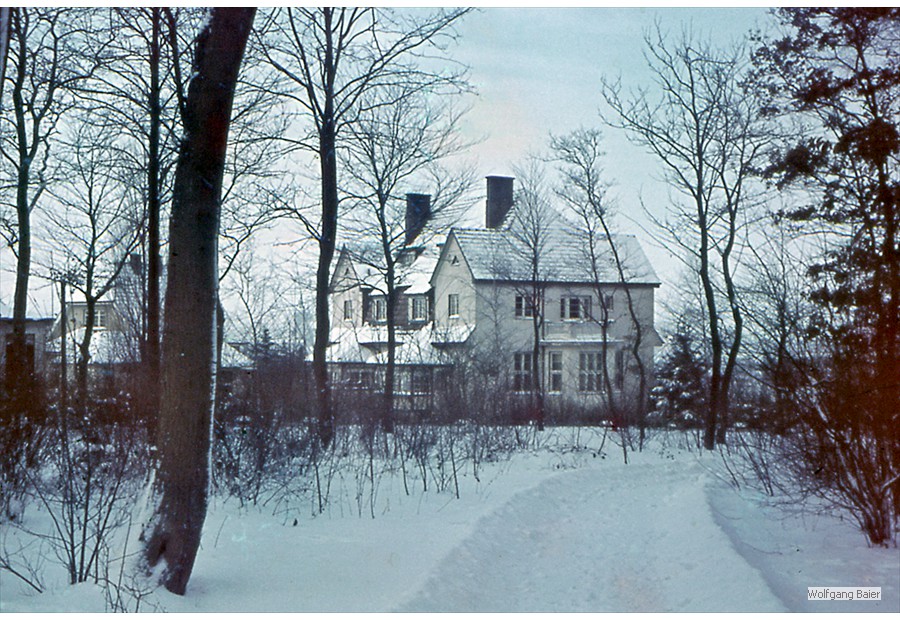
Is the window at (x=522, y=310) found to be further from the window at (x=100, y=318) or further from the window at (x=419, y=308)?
the window at (x=100, y=318)

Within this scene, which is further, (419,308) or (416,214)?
(419,308)

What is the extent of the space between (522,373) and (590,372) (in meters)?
2.46

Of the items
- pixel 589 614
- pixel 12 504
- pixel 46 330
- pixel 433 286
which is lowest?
pixel 589 614

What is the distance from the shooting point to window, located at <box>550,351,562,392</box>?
A: 29.8 m

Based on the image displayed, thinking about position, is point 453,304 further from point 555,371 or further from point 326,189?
point 326,189

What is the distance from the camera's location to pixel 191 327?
6062 millimetres

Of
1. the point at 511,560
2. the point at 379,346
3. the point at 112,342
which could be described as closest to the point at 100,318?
the point at 112,342

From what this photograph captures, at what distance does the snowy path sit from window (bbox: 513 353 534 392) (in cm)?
1121

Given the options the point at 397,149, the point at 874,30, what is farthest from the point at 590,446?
the point at 874,30

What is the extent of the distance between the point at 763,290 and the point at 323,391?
6.44m

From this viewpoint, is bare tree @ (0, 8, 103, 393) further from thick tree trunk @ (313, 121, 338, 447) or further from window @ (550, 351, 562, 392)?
window @ (550, 351, 562, 392)

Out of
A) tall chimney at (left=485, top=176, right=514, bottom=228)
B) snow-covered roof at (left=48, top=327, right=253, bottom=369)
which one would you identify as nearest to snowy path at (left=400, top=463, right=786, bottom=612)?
snow-covered roof at (left=48, top=327, right=253, bottom=369)

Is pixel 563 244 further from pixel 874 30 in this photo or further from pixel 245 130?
pixel 874 30

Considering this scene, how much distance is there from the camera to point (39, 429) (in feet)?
29.4
